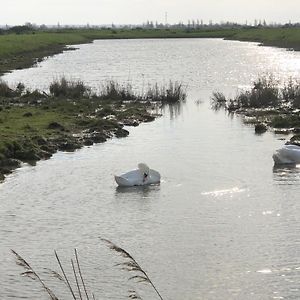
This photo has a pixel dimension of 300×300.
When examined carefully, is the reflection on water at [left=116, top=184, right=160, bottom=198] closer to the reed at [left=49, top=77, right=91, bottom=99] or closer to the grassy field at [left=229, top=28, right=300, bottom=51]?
the reed at [left=49, top=77, right=91, bottom=99]

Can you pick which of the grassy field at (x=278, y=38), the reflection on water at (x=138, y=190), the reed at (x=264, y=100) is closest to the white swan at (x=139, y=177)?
the reflection on water at (x=138, y=190)

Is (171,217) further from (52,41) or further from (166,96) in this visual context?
(52,41)

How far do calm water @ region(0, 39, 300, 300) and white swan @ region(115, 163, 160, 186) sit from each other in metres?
0.36

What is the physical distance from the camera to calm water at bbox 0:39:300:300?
13.2m

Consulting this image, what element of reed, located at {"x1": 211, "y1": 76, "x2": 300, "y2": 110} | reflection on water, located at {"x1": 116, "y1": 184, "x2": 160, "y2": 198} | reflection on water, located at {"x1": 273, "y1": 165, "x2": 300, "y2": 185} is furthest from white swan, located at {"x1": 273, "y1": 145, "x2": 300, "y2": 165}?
reed, located at {"x1": 211, "y1": 76, "x2": 300, "y2": 110}

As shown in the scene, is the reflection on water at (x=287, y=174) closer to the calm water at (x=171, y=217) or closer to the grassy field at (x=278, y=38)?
the calm water at (x=171, y=217)

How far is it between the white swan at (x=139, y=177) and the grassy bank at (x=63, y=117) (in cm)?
450

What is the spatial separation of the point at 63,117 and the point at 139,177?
48.1 ft

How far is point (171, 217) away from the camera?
17312 millimetres

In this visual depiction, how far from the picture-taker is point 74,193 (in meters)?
20.2

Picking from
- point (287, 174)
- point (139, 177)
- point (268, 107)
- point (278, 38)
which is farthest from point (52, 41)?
point (139, 177)

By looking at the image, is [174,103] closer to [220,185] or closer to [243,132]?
[243,132]

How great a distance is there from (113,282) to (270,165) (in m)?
11.7

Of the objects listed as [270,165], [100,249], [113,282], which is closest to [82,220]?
[100,249]
